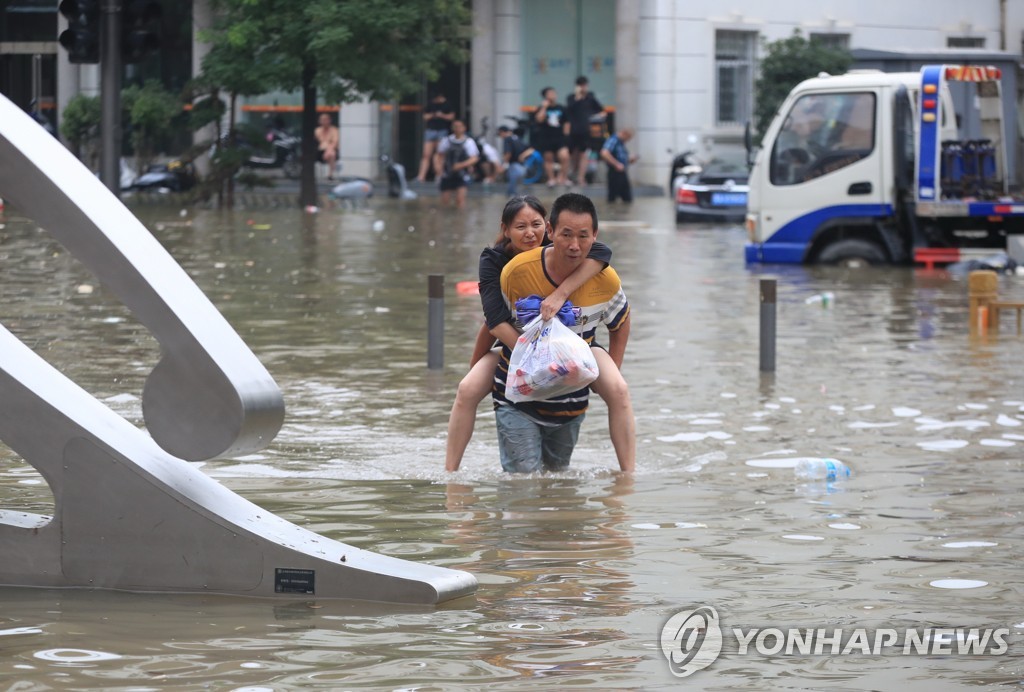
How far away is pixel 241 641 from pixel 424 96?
137 feet

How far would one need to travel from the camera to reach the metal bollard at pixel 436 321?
12.5 m

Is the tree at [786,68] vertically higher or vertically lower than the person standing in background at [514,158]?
higher

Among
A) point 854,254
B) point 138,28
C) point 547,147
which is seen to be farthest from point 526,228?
point 547,147

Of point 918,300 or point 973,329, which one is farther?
point 918,300

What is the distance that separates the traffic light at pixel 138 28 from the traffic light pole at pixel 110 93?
6 cm

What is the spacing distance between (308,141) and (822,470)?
1041 inches

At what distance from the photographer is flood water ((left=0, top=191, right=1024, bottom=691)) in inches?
211

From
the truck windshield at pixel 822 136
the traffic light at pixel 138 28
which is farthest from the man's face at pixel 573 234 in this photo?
the truck windshield at pixel 822 136

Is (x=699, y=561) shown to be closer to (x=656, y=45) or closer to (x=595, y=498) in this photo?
(x=595, y=498)

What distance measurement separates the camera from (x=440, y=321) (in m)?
12.5

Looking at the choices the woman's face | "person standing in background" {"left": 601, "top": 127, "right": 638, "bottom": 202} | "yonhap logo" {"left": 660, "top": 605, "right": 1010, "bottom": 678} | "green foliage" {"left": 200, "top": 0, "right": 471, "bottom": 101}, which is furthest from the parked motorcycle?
"yonhap logo" {"left": 660, "top": 605, "right": 1010, "bottom": 678}

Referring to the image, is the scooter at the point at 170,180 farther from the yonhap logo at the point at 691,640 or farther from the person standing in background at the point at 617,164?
the yonhap logo at the point at 691,640

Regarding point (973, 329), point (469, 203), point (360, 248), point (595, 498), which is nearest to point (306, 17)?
point (469, 203)

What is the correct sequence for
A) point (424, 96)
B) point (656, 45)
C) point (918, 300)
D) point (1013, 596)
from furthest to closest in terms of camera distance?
point (424, 96), point (656, 45), point (918, 300), point (1013, 596)
